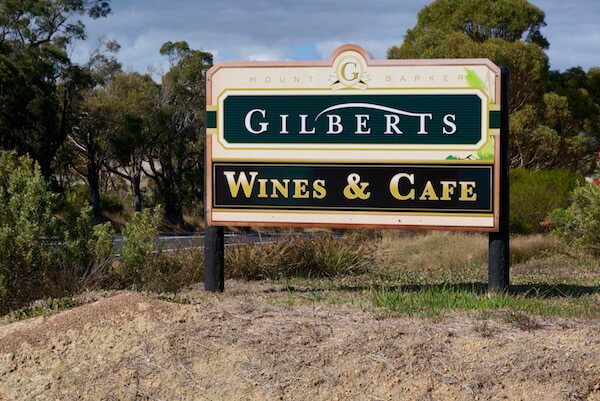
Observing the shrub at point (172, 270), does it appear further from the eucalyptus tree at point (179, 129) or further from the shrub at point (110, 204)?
the eucalyptus tree at point (179, 129)

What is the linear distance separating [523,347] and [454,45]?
121 ft

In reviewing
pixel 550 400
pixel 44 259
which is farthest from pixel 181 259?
pixel 550 400

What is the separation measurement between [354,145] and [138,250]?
2989 millimetres

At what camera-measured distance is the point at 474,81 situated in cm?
997

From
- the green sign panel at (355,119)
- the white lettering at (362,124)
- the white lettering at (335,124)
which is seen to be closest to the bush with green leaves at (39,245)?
the green sign panel at (355,119)

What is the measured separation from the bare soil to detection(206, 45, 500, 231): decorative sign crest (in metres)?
2.92

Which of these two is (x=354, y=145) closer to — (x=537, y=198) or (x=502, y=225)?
(x=502, y=225)

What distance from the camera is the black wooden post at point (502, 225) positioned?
9945mm

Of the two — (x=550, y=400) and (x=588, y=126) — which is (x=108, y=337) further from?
→ (x=588, y=126)

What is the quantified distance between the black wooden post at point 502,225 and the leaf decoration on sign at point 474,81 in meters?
0.22

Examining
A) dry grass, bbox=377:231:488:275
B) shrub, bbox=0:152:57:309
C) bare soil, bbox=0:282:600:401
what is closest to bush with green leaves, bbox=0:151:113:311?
shrub, bbox=0:152:57:309

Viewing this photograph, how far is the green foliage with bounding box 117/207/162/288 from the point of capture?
10984 millimetres

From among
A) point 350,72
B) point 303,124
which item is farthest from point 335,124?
point 350,72

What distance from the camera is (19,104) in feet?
121
